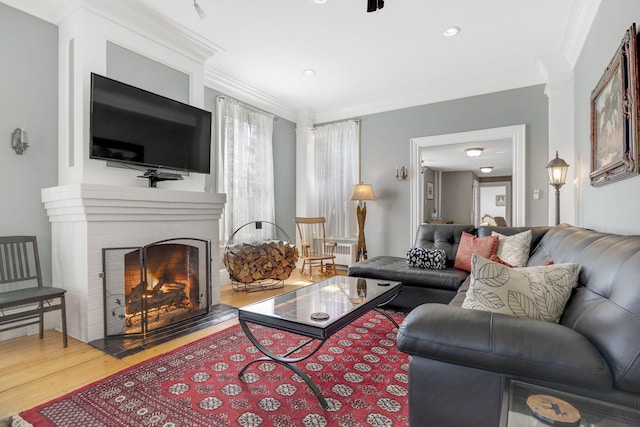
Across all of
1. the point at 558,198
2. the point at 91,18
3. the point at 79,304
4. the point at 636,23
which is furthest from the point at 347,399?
the point at 91,18

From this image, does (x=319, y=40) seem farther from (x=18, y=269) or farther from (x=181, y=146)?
(x=18, y=269)

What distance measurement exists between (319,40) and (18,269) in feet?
10.9

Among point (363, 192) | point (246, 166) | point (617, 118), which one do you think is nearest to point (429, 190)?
point (363, 192)

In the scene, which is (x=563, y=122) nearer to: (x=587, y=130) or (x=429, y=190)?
(x=587, y=130)

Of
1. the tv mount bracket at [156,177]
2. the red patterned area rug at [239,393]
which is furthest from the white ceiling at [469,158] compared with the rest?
the red patterned area rug at [239,393]

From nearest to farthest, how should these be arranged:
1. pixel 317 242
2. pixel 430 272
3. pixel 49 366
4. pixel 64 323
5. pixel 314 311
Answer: pixel 314 311, pixel 49 366, pixel 64 323, pixel 430 272, pixel 317 242

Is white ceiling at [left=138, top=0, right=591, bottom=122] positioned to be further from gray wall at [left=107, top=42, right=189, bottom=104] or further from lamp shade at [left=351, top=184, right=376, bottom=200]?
lamp shade at [left=351, top=184, right=376, bottom=200]

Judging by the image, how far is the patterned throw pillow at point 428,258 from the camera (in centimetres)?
315

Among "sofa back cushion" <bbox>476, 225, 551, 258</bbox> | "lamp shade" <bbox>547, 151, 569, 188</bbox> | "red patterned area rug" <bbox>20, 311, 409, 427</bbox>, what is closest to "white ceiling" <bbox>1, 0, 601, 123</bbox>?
"lamp shade" <bbox>547, 151, 569, 188</bbox>

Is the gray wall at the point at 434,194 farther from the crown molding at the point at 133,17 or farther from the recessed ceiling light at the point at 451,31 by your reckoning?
the crown molding at the point at 133,17

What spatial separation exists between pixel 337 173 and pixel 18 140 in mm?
3938

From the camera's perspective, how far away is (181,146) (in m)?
3.20

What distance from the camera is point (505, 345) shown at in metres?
1.10

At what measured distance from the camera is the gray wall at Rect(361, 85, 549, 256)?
3982 millimetres
